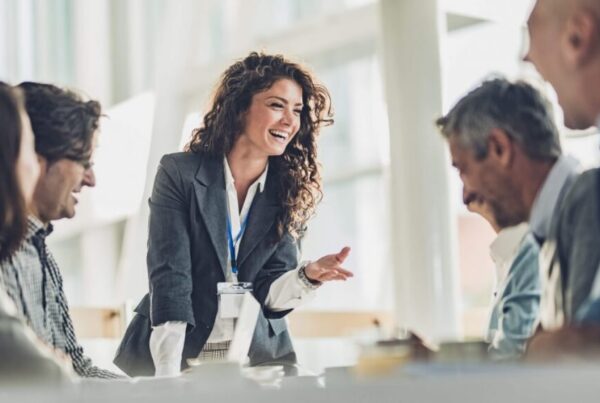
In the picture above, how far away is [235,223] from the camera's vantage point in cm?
360

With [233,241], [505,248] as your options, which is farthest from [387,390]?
[233,241]

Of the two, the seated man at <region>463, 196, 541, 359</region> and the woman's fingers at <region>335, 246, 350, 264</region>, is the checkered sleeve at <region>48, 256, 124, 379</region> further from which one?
the seated man at <region>463, 196, 541, 359</region>

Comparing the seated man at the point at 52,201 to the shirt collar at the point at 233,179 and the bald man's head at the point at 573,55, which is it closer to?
the shirt collar at the point at 233,179

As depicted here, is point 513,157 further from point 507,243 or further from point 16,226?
point 16,226

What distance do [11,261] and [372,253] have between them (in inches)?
40.1

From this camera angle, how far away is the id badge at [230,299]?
3.56 meters

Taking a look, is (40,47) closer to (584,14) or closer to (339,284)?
(339,284)

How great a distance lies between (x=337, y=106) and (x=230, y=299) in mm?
647

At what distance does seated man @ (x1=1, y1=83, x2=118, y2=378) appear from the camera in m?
3.30

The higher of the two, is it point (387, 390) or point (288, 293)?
point (288, 293)

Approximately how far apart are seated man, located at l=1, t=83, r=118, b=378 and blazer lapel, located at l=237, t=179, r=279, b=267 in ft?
1.48

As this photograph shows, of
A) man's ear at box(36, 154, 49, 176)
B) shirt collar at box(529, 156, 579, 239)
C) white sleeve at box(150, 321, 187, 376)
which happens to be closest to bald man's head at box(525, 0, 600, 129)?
shirt collar at box(529, 156, 579, 239)

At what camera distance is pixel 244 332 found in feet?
11.6

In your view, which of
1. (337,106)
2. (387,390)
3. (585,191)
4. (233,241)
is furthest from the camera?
(337,106)
